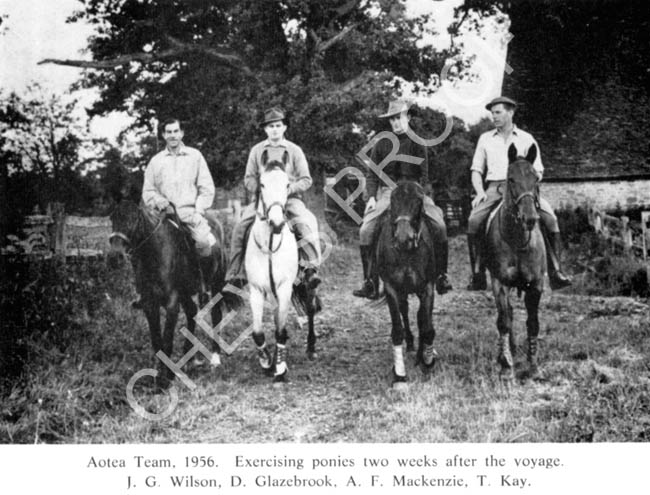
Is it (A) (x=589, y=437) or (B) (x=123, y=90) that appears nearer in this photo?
(A) (x=589, y=437)

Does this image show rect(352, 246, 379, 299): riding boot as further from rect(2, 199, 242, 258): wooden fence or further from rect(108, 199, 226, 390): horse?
rect(2, 199, 242, 258): wooden fence

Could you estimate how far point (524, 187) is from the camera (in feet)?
19.2

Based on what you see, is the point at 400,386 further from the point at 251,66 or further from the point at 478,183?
the point at 251,66

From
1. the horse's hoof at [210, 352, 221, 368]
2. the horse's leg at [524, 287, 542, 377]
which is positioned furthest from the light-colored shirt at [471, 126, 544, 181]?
the horse's hoof at [210, 352, 221, 368]

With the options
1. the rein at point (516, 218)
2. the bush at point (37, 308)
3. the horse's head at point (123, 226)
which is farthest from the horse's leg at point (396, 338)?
the bush at point (37, 308)

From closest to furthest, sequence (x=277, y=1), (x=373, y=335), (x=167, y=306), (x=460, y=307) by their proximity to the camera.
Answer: (x=167, y=306) < (x=373, y=335) < (x=460, y=307) < (x=277, y=1)

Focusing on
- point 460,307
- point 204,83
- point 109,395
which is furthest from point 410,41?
point 109,395

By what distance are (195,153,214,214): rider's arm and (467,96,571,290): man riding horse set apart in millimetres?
3157

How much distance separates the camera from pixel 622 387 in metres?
5.36

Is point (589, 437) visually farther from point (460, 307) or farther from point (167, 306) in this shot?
point (460, 307)

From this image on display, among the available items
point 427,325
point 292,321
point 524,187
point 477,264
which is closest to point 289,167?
point 427,325

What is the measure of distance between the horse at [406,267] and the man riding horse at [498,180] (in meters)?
0.78

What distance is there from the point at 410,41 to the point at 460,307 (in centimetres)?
894
